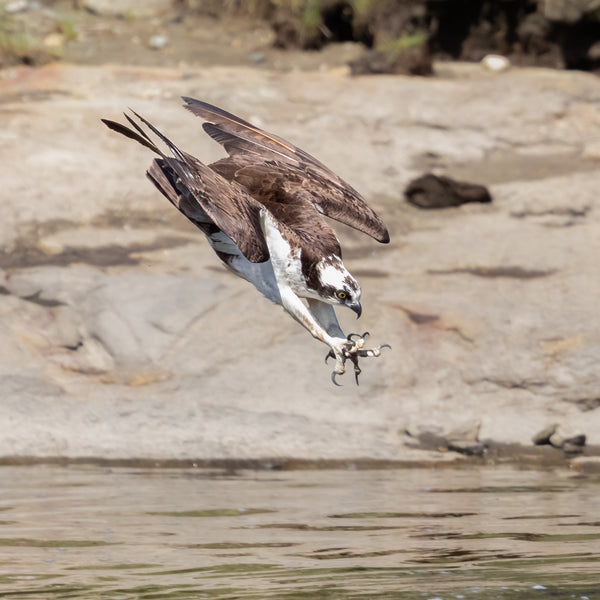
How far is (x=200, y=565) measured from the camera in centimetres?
523

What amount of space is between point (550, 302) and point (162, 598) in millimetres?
4878

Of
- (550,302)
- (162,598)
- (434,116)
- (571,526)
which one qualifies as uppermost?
(434,116)

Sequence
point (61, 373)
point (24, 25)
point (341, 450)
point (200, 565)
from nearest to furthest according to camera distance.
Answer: point (200, 565) → point (341, 450) → point (61, 373) → point (24, 25)

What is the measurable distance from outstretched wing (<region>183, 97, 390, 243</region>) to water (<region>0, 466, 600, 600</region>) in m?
1.50

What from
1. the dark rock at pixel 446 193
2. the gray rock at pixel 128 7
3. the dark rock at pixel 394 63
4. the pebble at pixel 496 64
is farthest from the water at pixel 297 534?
the gray rock at pixel 128 7

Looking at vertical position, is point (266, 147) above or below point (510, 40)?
below

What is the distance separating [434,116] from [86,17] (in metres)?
4.99

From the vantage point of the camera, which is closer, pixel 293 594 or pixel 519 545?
pixel 293 594

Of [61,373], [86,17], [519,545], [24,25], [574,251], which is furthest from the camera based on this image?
[86,17]

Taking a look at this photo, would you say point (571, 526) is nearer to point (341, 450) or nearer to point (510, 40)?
point (341, 450)

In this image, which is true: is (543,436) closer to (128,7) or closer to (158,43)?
(158,43)

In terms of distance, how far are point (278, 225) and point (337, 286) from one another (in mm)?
416

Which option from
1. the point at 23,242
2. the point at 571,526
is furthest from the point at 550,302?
the point at 23,242

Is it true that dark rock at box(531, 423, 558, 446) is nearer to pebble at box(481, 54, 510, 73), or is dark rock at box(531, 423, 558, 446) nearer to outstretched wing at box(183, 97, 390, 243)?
outstretched wing at box(183, 97, 390, 243)
